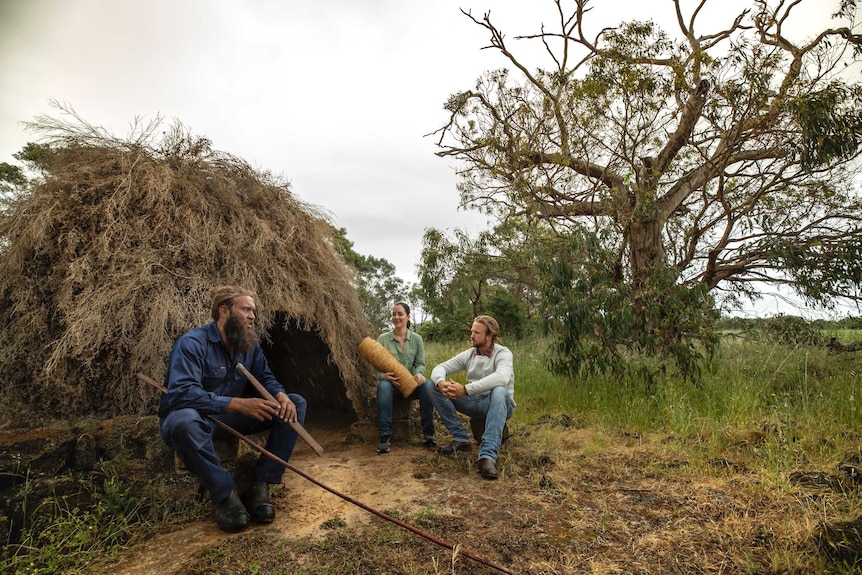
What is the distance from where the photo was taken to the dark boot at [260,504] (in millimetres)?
3024

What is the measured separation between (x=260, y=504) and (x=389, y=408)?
1.81 m

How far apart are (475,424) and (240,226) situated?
9.73ft

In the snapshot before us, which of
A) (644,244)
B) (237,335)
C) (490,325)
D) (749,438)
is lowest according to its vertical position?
(749,438)

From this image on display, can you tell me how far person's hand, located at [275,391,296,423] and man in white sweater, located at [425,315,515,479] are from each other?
4.20 ft

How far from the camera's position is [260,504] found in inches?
121

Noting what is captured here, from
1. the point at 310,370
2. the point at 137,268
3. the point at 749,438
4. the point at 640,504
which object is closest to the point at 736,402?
the point at 749,438

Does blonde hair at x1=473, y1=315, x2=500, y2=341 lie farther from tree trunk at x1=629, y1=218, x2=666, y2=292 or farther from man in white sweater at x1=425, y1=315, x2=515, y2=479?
tree trunk at x1=629, y1=218, x2=666, y2=292

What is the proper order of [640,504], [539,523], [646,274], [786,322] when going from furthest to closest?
1. [786,322]
2. [646,274]
3. [640,504]
4. [539,523]

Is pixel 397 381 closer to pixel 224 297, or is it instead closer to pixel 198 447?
pixel 224 297

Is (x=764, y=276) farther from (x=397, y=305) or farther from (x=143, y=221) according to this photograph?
(x=143, y=221)

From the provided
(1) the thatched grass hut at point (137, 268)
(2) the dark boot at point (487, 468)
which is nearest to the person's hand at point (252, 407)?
(1) the thatched grass hut at point (137, 268)

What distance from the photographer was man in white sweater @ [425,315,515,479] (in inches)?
155

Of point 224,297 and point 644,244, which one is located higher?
point 644,244

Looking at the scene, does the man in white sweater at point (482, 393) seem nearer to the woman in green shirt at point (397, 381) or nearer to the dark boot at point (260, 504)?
the woman in green shirt at point (397, 381)
